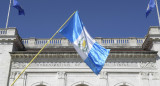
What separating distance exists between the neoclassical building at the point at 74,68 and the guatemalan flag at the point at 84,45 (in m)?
10.1

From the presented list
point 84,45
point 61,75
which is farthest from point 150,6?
point 84,45

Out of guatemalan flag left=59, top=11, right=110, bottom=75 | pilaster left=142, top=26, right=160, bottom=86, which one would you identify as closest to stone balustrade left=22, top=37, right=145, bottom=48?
pilaster left=142, top=26, right=160, bottom=86

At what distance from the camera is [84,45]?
54.6 feet

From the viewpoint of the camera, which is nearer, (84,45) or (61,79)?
(84,45)

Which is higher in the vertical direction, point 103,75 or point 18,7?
point 18,7

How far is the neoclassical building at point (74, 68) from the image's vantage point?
86.5 ft

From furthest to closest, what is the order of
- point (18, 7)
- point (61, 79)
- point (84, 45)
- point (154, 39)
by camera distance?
point (18, 7)
point (154, 39)
point (61, 79)
point (84, 45)

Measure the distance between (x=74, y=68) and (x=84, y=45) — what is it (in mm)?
10534

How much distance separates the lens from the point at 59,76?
2652 cm

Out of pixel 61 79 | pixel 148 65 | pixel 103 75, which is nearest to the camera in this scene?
pixel 61 79

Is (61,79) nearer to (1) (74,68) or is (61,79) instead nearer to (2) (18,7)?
(1) (74,68)

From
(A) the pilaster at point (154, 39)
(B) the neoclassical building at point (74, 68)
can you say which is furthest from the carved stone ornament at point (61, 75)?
(A) the pilaster at point (154, 39)

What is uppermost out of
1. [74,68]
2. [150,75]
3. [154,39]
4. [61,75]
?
[154,39]

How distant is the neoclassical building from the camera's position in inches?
1038
